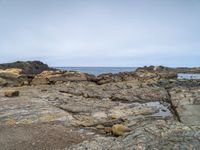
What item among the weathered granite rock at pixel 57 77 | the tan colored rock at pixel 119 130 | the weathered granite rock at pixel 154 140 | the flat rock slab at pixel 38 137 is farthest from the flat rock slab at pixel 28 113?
the weathered granite rock at pixel 57 77

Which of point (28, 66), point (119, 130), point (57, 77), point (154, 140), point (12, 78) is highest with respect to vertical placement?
point (28, 66)

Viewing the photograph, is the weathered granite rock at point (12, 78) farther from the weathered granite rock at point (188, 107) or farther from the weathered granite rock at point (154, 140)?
the weathered granite rock at point (154, 140)

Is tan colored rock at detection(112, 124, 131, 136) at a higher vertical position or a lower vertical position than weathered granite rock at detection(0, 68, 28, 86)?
lower

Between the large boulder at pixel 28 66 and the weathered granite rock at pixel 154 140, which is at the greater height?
the large boulder at pixel 28 66

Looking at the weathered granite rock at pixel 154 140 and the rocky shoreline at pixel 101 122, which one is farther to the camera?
the rocky shoreline at pixel 101 122

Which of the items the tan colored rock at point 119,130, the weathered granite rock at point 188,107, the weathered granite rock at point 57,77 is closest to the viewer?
the tan colored rock at point 119,130

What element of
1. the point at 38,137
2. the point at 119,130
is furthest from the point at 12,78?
the point at 119,130

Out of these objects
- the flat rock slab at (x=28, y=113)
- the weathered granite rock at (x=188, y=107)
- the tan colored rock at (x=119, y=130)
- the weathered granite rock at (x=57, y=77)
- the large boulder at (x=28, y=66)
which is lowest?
the flat rock slab at (x=28, y=113)

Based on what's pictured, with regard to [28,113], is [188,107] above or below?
above

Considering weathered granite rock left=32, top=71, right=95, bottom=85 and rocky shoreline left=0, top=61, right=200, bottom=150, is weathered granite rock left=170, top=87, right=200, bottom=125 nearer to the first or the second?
rocky shoreline left=0, top=61, right=200, bottom=150

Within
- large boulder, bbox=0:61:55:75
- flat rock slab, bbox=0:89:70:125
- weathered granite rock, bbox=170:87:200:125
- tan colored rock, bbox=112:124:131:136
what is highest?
large boulder, bbox=0:61:55:75

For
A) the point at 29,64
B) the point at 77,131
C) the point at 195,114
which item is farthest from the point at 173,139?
the point at 29,64

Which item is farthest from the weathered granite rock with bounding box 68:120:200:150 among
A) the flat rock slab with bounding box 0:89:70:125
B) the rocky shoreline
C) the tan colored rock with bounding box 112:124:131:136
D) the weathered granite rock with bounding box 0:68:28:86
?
the weathered granite rock with bounding box 0:68:28:86

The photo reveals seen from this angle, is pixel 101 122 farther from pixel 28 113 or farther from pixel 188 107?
pixel 188 107
